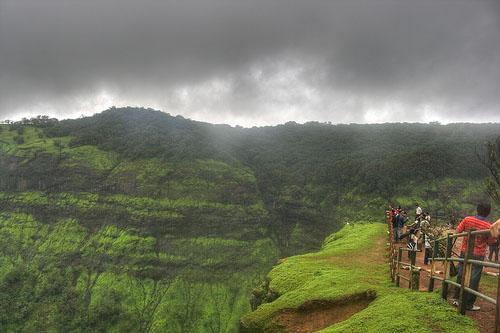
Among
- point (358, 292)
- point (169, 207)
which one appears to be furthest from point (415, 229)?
point (169, 207)

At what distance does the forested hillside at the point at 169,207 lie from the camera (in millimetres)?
99562

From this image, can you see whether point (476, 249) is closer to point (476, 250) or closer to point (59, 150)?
point (476, 250)

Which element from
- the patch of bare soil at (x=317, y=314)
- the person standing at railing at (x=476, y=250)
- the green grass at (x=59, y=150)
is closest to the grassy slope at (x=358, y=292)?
the patch of bare soil at (x=317, y=314)

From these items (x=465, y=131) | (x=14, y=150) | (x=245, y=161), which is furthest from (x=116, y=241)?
(x=465, y=131)

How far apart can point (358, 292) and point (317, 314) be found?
161 centimetres

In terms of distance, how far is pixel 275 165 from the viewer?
555 ft

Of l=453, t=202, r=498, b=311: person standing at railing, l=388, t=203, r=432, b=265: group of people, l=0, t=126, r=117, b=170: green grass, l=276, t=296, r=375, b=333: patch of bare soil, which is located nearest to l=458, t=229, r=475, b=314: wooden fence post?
l=453, t=202, r=498, b=311: person standing at railing

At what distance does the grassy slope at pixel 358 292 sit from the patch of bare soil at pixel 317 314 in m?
0.20

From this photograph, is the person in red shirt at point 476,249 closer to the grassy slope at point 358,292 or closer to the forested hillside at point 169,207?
the grassy slope at point 358,292

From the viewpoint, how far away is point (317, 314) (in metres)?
13.8

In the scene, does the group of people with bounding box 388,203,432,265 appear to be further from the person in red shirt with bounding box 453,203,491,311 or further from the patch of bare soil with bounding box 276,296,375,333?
the person in red shirt with bounding box 453,203,491,311

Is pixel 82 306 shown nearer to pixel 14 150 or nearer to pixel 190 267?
pixel 190 267

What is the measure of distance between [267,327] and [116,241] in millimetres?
109495

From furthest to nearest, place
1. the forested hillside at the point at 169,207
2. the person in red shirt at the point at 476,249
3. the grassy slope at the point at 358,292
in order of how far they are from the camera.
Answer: the forested hillside at the point at 169,207, the person in red shirt at the point at 476,249, the grassy slope at the point at 358,292
